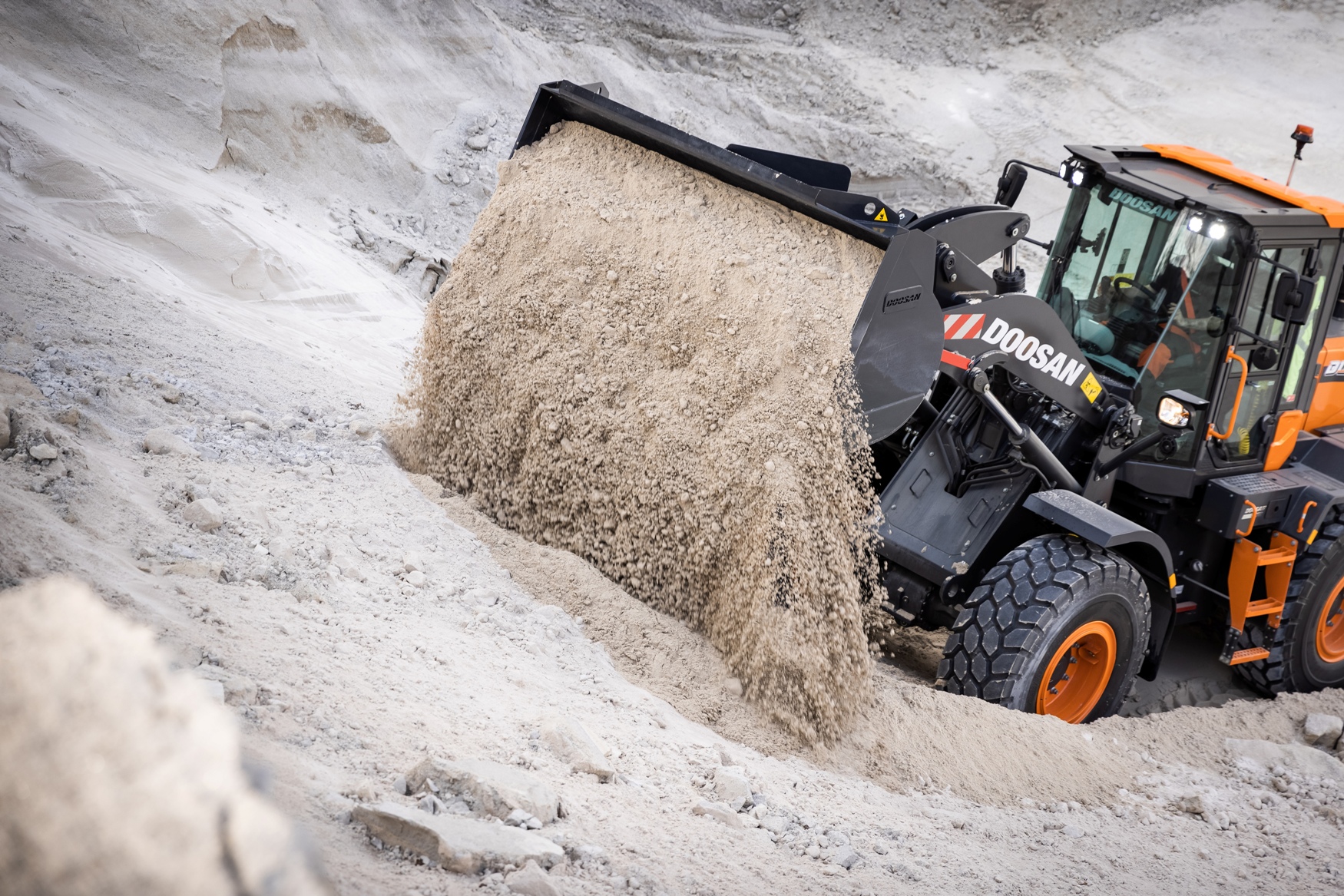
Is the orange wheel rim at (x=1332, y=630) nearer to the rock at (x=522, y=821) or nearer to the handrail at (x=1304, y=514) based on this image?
the handrail at (x=1304, y=514)

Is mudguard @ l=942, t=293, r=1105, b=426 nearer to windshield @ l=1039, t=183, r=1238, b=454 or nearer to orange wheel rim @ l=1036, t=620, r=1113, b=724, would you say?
windshield @ l=1039, t=183, r=1238, b=454

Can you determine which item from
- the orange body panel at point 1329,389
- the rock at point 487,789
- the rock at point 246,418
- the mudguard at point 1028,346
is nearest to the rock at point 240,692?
the rock at point 487,789

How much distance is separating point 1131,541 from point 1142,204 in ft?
5.52

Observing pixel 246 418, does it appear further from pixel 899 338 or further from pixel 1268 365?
pixel 1268 365

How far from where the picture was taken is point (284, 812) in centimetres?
212

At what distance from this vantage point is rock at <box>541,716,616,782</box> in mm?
2947

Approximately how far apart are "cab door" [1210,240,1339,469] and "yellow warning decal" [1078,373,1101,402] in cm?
68

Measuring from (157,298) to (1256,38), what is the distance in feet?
52.9

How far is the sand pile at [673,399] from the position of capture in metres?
3.76

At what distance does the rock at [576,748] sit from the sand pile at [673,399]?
0.96 m

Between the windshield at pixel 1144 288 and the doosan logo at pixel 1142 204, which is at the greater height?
the doosan logo at pixel 1142 204

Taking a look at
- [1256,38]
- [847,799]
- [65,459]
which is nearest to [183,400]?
[65,459]

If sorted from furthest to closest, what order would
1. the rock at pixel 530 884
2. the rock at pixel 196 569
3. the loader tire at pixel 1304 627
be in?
the loader tire at pixel 1304 627 < the rock at pixel 196 569 < the rock at pixel 530 884

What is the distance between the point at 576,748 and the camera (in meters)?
2.99
